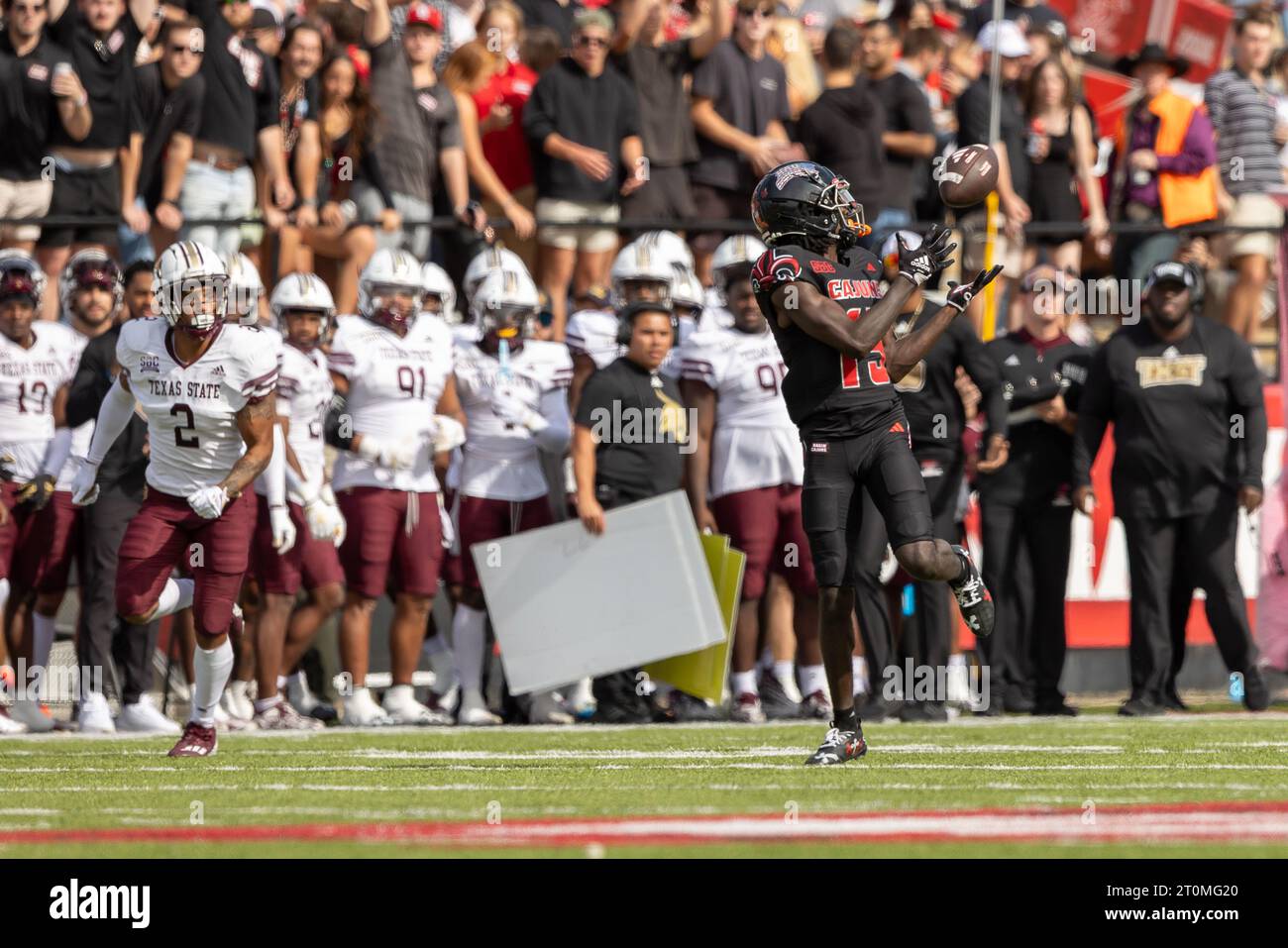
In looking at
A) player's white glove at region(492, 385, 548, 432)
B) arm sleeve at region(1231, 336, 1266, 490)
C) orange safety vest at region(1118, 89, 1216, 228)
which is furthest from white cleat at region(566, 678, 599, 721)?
orange safety vest at region(1118, 89, 1216, 228)

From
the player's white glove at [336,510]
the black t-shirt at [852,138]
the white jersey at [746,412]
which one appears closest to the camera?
the player's white glove at [336,510]

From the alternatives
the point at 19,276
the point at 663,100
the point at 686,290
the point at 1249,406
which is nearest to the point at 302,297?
the point at 19,276

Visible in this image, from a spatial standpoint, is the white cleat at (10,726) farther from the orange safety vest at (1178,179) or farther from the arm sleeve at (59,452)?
the orange safety vest at (1178,179)

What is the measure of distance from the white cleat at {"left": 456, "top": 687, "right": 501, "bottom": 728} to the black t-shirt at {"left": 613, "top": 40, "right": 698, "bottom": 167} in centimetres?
343

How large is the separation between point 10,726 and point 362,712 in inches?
66.1

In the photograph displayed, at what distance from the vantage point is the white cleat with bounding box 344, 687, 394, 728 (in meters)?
10.7

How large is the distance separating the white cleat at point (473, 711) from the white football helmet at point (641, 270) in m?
2.14

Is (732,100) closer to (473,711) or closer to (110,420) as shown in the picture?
(473,711)

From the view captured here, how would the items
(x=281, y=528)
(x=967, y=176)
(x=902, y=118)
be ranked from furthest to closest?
(x=902, y=118) < (x=281, y=528) < (x=967, y=176)

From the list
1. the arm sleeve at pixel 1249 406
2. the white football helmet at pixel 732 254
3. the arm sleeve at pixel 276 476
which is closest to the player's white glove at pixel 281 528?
the arm sleeve at pixel 276 476

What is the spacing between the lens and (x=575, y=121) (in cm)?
1217

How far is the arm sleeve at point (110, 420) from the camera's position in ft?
29.4
